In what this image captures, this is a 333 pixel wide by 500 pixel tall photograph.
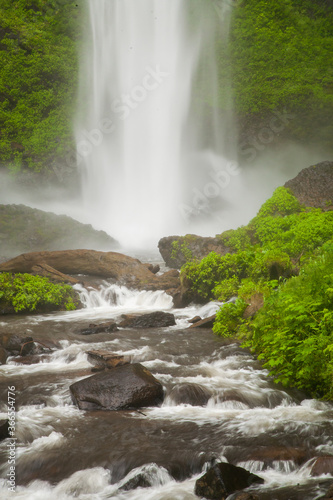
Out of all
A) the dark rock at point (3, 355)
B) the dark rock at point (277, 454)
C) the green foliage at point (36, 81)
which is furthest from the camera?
the green foliage at point (36, 81)

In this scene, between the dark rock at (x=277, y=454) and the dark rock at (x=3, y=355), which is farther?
the dark rock at (x=3, y=355)

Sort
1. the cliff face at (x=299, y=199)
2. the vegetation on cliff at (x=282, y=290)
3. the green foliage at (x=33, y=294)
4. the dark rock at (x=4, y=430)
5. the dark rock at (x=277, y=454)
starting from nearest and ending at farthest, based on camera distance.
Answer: the dark rock at (x=277, y=454), the dark rock at (x=4, y=430), the vegetation on cliff at (x=282, y=290), the green foliage at (x=33, y=294), the cliff face at (x=299, y=199)

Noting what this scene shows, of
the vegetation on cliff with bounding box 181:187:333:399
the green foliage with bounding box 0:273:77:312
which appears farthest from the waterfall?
the green foliage with bounding box 0:273:77:312

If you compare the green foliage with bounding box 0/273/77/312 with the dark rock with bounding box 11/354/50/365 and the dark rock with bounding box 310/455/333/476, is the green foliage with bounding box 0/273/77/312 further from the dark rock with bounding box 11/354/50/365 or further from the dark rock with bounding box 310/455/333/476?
the dark rock with bounding box 310/455/333/476

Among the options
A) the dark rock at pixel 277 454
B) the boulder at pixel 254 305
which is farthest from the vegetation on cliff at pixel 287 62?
the dark rock at pixel 277 454

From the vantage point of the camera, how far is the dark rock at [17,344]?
26.4 ft

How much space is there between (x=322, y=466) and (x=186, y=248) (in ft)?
46.4

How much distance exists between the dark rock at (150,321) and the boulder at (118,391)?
4.51 meters

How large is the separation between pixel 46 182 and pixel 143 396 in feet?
105

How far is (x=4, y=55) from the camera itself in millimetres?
35906

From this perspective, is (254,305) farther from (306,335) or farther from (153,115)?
(153,115)

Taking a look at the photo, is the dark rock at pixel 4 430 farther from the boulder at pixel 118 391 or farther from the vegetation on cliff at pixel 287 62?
the vegetation on cliff at pixel 287 62

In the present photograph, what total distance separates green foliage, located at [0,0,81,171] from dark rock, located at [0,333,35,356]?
94.1ft

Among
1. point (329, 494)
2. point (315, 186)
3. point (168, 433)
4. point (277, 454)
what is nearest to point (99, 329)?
point (168, 433)
